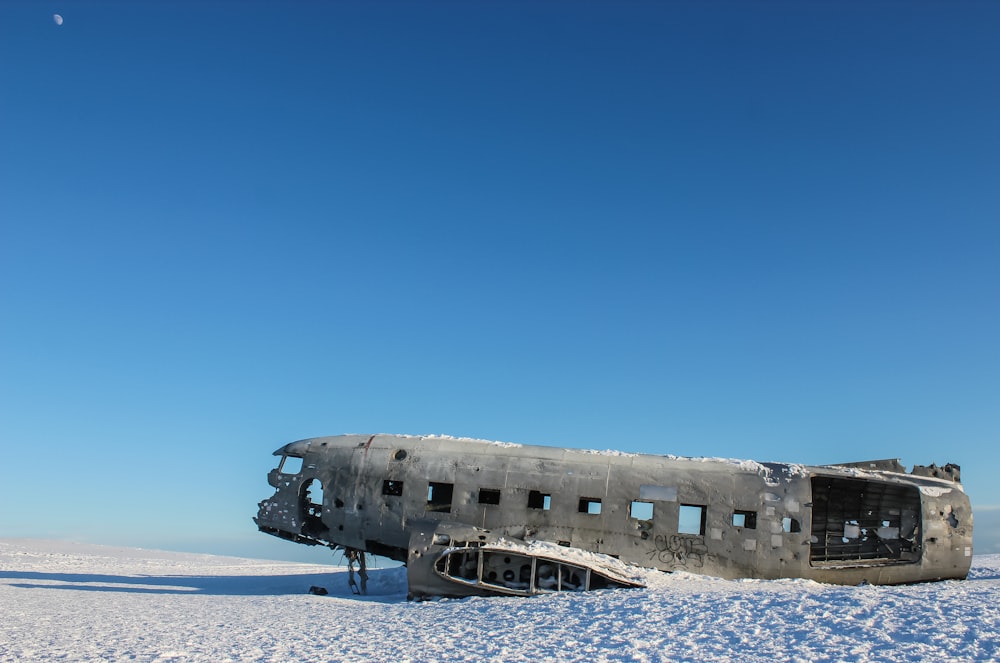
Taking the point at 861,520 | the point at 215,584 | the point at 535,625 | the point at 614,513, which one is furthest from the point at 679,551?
the point at 215,584

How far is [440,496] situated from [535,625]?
309 inches

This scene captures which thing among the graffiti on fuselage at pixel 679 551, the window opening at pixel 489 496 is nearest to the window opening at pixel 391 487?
the window opening at pixel 489 496

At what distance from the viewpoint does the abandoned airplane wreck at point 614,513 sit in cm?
1870

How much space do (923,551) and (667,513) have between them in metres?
6.49

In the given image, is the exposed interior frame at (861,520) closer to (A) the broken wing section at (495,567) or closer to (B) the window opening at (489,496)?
(A) the broken wing section at (495,567)

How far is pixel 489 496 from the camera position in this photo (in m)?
19.7

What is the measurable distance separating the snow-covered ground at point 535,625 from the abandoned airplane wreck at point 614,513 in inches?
40.8

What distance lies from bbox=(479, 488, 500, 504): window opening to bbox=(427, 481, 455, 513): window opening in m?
0.78

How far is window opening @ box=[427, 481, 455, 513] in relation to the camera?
19.9 metres

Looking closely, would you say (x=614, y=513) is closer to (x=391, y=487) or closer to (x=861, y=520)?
(x=391, y=487)

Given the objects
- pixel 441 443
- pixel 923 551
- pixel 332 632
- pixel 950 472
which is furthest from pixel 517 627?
pixel 950 472

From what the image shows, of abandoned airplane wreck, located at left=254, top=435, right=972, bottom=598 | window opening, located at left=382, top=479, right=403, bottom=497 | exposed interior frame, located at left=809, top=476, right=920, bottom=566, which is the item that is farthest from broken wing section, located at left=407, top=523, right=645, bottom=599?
exposed interior frame, located at left=809, top=476, right=920, bottom=566

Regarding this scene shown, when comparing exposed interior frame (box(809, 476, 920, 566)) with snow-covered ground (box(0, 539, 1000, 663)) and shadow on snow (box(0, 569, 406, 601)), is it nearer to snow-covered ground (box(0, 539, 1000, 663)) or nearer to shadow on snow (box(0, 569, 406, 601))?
snow-covered ground (box(0, 539, 1000, 663))

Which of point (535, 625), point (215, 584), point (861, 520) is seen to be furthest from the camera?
point (215, 584)
